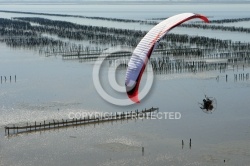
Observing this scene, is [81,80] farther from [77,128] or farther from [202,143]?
[202,143]

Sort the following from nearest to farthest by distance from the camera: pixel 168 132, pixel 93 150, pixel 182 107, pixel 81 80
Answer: pixel 93 150 < pixel 168 132 < pixel 182 107 < pixel 81 80

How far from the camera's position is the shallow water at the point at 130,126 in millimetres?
24156

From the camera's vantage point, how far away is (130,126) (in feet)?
94.6

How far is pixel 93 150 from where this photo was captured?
25.0m

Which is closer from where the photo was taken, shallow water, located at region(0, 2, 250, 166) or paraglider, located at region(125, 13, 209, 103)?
paraglider, located at region(125, 13, 209, 103)

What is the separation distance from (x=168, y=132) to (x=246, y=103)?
8757 mm

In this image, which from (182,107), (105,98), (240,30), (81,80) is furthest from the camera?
(240,30)

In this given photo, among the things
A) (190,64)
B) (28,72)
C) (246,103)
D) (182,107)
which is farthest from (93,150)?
(190,64)

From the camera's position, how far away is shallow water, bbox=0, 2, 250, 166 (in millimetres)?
24156

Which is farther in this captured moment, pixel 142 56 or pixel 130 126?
pixel 130 126

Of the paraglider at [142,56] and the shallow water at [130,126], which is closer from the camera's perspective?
the paraglider at [142,56]

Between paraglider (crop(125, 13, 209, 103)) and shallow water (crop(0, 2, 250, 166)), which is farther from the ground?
paraglider (crop(125, 13, 209, 103))

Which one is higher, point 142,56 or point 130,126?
point 142,56

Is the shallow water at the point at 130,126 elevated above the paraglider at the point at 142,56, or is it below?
below
